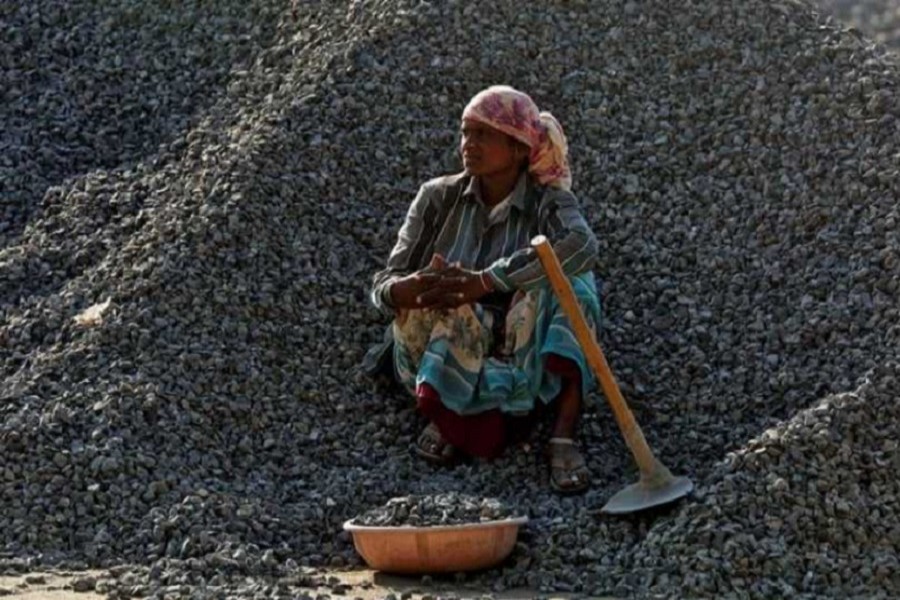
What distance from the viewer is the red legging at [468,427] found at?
718cm

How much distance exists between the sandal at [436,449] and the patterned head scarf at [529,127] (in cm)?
94

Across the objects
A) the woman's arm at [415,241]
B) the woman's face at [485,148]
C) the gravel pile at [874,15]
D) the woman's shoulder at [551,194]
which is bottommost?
the gravel pile at [874,15]

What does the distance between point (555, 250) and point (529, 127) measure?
447 mm

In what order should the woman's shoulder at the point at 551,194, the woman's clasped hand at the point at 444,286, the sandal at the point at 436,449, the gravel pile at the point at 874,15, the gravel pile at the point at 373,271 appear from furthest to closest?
the gravel pile at the point at 874,15 → the woman's shoulder at the point at 551,194 → the sandal at the point at 436,449 → the woman's clasped hand at the point at 444,286 → the gravel pile at the point at 373,271

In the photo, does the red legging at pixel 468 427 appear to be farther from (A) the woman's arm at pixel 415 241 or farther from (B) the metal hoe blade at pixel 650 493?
(B) the metal hoe blade at pixel 650 493

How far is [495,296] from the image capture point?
24.1ft

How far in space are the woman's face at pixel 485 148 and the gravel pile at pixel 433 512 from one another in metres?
1.33

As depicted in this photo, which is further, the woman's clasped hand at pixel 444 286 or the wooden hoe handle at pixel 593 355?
the woman's clasped hand at pixel 444 286

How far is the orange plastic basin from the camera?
20.5 ft

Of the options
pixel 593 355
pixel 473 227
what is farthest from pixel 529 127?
pixel 593 355

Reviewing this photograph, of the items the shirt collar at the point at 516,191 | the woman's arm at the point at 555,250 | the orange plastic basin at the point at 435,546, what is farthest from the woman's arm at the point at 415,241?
the orange plastic basin at the point at 435,546

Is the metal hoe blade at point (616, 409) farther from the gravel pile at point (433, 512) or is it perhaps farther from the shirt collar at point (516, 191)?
the shirt collar at point (516, 191)

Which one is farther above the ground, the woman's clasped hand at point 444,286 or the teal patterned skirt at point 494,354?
the woman's clasped hand at point 444,286

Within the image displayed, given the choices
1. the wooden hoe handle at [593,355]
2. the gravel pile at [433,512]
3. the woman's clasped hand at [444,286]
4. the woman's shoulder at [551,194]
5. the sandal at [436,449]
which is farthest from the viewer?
the woman's shoulder at [551,194]
